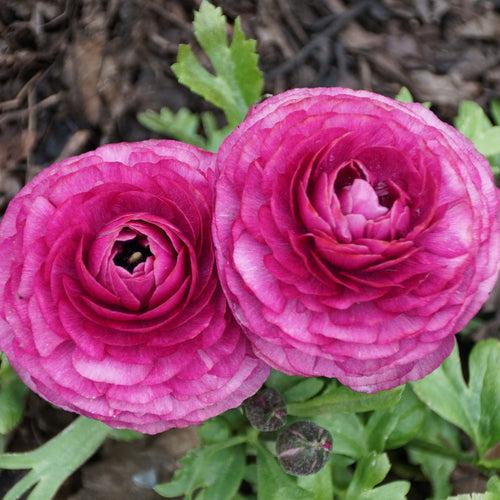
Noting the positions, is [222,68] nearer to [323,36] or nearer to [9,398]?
[323,36]

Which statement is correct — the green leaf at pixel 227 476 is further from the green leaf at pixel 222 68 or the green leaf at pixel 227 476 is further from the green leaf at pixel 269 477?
the green leaf at pixel 222 68

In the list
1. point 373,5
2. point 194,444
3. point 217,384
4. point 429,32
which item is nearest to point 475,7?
point 429,32

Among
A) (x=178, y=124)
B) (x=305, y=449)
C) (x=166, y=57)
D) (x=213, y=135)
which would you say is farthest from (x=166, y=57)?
(x=305, y=449)

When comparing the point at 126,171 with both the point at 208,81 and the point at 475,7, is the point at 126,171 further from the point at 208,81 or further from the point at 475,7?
the point at 475,7

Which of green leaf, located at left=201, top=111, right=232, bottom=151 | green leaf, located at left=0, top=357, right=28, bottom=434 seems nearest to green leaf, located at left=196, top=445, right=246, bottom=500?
green leaf, located at left=0, top=357, right=28, bottom=434

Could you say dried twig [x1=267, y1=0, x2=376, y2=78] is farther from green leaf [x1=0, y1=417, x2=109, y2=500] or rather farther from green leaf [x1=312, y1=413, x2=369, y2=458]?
green leaf [x1=0, y1=417, x2=109, y2=500]

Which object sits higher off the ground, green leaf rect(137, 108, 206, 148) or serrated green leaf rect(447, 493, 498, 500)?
green leaf rect(137, 108, 206, 148)
